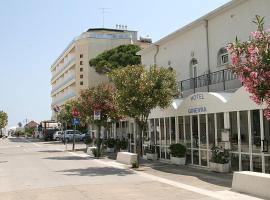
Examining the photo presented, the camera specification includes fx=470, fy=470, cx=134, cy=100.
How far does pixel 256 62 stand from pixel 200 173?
9.59m

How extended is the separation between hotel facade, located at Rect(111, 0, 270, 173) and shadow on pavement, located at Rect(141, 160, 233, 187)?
0.84 m

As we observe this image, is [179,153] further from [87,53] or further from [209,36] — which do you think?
[87,53]

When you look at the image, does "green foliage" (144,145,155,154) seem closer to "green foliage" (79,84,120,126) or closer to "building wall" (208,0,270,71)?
"green foliage" (79,84,120,126)

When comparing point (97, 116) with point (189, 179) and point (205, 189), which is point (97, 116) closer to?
point (189, 179)

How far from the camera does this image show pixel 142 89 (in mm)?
21672

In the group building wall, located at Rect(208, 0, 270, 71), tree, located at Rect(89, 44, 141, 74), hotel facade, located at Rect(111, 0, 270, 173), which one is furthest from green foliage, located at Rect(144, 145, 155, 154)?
tree, located at Rect(89, 44, 141, 74)

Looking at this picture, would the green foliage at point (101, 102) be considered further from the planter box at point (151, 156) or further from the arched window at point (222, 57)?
the arched window at point (222, 57)

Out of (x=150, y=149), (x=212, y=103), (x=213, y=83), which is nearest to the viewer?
(x=212, y=103)

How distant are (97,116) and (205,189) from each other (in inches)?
615

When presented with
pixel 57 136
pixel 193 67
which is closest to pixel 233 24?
pixel 193 67

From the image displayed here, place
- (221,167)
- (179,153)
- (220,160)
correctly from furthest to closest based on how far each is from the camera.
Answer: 1. (179,153)
2. (220,160)
3. (221,167)

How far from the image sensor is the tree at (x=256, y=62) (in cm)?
966

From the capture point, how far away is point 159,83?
881 inches

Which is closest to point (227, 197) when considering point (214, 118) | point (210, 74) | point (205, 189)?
point (205, 189)
